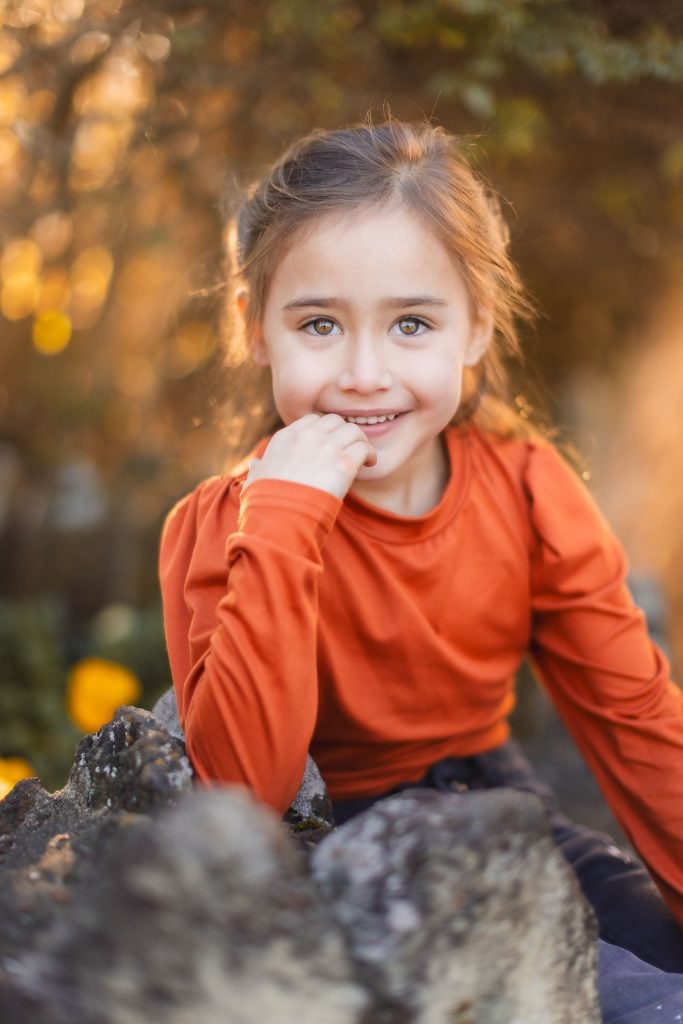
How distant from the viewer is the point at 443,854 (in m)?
1.17

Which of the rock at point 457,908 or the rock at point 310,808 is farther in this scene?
the rock at point 310,808

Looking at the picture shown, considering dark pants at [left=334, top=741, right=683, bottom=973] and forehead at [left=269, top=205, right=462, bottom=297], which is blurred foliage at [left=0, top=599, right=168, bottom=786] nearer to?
dark pants at [left=334, top=741, right=683, bottom=973]

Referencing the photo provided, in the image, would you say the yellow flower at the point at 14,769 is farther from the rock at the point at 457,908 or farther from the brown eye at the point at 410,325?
the rock at the point at 457,908

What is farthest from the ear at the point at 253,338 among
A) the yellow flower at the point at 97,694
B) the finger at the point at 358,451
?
the yellow flower at the point at 97,694

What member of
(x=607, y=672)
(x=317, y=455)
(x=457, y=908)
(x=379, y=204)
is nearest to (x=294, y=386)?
(x=317, y=455)

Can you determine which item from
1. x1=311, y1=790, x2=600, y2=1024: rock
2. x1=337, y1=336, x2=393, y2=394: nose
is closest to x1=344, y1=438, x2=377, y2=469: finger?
x1=337, y1=336, x2=393, y2=394: nose

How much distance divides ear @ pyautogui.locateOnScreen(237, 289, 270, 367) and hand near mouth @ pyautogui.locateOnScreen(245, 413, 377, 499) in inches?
13.4

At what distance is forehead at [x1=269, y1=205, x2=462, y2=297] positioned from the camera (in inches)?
70.1

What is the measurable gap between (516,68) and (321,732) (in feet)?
6.10

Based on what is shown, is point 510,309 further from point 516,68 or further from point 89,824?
point 89,824

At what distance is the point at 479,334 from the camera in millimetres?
2096

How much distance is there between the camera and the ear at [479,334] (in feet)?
6.75

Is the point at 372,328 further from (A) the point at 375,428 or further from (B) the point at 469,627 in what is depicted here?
(B) the point at 469,627

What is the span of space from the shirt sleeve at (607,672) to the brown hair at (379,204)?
11.8 inches
